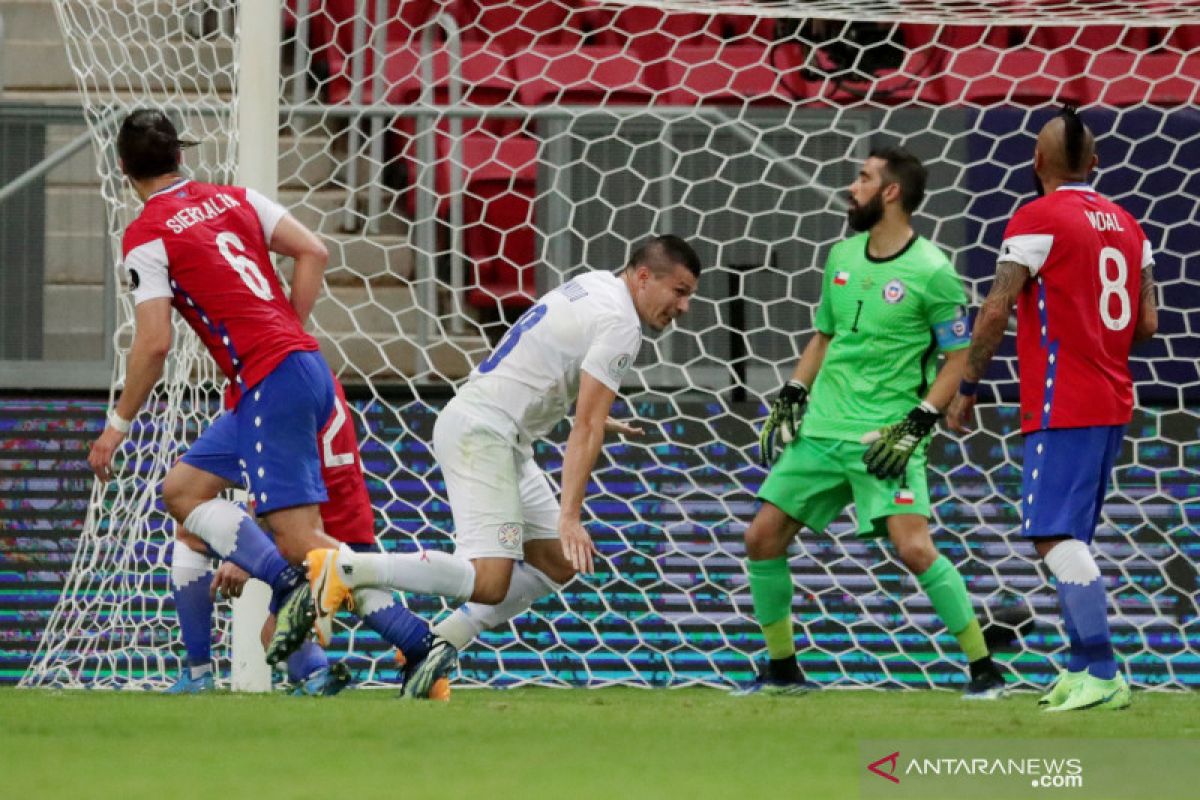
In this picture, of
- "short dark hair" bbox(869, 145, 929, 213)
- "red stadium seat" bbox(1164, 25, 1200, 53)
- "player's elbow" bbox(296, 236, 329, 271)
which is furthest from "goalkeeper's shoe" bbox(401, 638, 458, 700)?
"red stadium seat" bbox(1164, 25, 1200, 53)

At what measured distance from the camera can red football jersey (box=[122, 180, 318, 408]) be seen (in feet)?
19.2

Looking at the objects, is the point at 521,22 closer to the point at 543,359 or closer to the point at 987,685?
the point at 543,359

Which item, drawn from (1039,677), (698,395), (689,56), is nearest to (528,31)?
(689,56)

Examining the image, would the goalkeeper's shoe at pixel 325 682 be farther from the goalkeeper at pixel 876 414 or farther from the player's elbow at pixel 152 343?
the goalkeeper at pixel 876 414

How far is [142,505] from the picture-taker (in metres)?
7.12

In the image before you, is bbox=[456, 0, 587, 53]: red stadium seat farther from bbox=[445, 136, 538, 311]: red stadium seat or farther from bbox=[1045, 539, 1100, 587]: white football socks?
bbox=[1045, 539, 1100, 587]: white football socks

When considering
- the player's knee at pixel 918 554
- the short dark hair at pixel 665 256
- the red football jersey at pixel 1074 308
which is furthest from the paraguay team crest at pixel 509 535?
the red football jersey at pixel 1074 308

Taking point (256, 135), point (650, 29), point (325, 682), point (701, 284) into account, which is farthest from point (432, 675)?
point (650, 29)

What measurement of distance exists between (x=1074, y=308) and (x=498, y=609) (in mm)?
1819

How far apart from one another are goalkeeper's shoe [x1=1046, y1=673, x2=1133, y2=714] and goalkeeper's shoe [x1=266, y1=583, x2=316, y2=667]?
1.94 m

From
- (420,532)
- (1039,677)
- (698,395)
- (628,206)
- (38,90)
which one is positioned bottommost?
(1039,677)

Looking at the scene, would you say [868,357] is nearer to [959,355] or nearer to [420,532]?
[959,355]

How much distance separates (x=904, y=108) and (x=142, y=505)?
306cm

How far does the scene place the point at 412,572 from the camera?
5.70 metres
